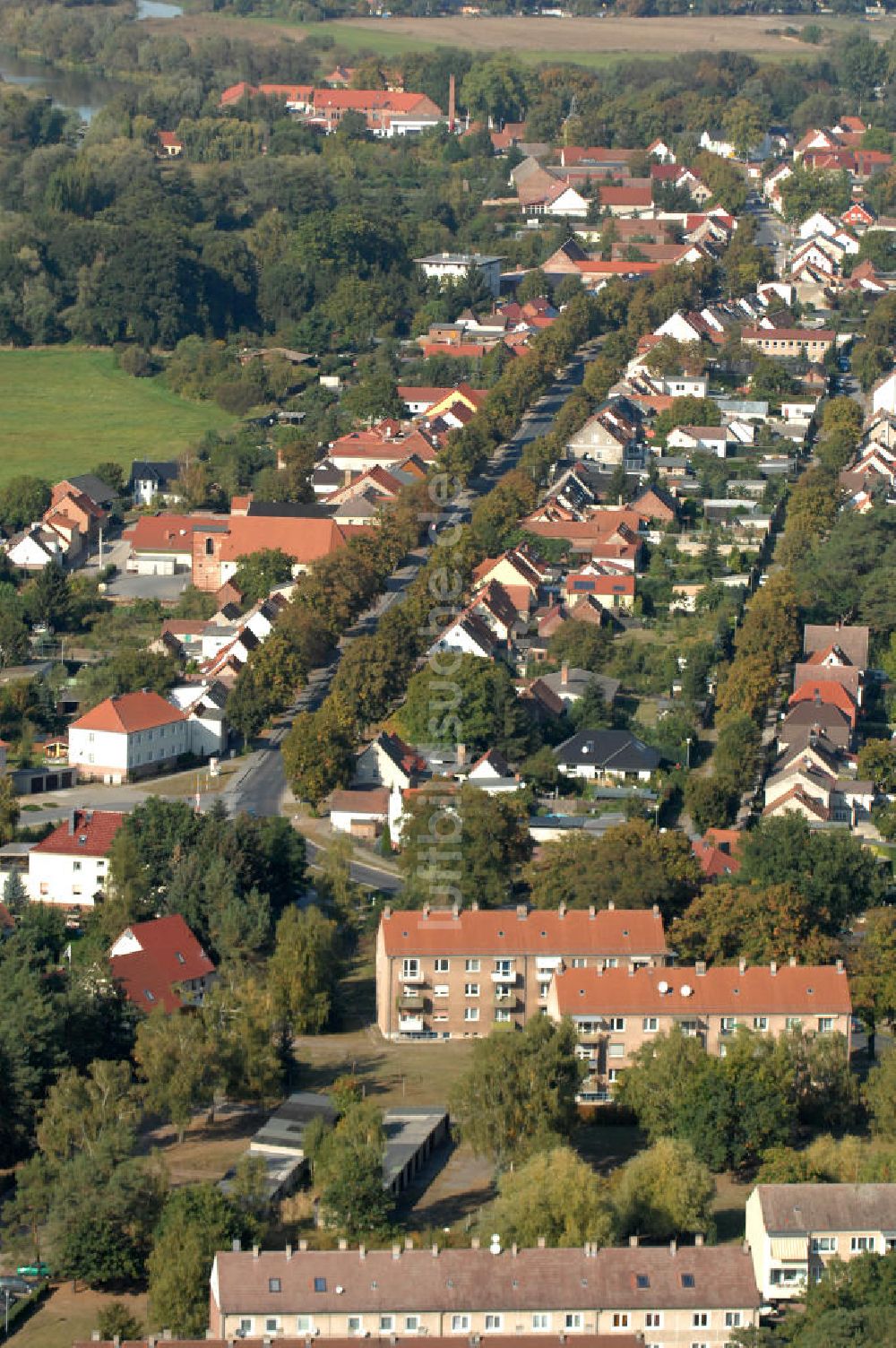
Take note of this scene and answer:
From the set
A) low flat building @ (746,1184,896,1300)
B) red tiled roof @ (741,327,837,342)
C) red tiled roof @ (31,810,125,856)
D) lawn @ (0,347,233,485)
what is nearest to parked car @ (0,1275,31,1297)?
low flat building @ (746,1184,896,1300)

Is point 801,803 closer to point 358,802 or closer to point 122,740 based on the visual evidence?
point 358,802

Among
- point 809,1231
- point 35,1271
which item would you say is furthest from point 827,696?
point 35,1271

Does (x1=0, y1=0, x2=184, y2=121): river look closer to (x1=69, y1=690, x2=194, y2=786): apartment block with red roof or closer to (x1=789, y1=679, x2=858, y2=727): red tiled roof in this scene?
(x1=69, y1=690, x2=194, y2=786): apartment block with red roof

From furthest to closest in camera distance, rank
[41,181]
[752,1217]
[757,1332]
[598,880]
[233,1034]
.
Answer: [41,181], [598,880], [233,1034], [752,1217], [757,1332]

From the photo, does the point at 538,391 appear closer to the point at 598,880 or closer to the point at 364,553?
the point at 364,553

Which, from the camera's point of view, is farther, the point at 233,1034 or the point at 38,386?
the point at 38,386

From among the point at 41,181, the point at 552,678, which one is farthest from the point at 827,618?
the point at 41,181

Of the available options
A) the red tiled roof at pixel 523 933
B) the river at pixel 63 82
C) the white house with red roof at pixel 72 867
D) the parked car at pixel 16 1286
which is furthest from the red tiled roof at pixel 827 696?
the river at pixel 63 82
